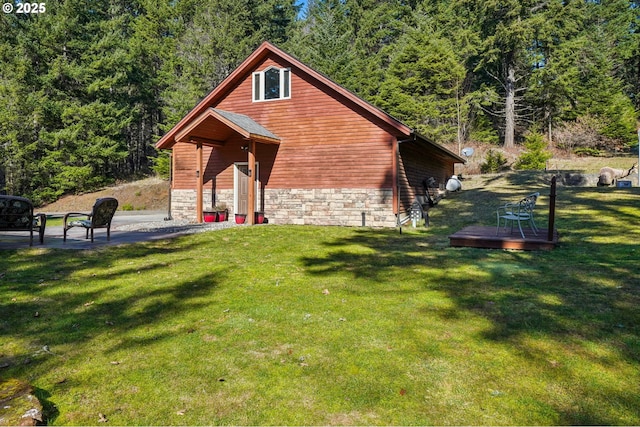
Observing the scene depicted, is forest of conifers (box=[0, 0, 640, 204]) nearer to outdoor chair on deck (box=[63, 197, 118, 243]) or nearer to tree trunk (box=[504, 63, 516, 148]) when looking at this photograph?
tree trunk (box=[504, 63, 516, 148])

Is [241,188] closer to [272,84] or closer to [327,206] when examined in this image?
[327,206]

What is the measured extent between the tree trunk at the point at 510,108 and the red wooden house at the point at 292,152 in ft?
66.8

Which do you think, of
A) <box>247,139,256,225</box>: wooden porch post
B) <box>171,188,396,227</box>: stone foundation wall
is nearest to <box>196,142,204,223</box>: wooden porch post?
<box>171,188,396,227</box>: stone foundation wall

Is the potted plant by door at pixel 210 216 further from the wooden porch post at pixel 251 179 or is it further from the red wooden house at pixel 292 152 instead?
the wooden porch post at pixel 251 179

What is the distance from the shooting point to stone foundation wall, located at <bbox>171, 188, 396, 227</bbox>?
13.3 metres

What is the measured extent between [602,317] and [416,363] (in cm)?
243

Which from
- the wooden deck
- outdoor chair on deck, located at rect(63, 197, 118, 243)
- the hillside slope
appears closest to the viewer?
the wooden deck

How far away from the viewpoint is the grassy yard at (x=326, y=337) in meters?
2.52

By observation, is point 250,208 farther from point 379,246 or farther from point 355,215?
point 379,246

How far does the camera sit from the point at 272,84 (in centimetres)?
1520

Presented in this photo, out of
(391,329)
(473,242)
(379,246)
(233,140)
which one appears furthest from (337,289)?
(233,140)

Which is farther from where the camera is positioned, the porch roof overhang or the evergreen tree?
the evergreen tree

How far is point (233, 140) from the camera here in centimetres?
1550

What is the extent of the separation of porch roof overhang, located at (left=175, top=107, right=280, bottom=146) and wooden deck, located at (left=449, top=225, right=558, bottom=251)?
7.82 m
